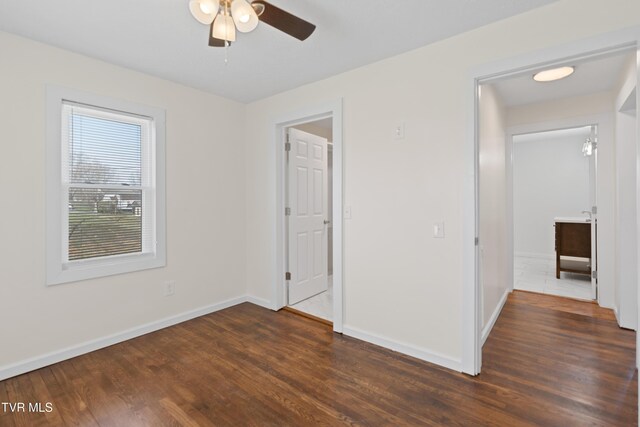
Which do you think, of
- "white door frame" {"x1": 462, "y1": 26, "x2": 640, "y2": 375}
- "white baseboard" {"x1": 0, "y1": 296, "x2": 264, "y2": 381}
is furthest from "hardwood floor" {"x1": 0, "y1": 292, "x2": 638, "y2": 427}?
"white door frame" {"x1": 462, "y1": 26, "x2": 640, "y2": 375}

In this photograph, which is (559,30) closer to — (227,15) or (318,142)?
(227,15)

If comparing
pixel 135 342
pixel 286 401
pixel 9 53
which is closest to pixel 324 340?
pixel 286 401

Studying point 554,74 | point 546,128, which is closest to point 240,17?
point 554,74

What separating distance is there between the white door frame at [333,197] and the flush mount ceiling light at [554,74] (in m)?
1.88

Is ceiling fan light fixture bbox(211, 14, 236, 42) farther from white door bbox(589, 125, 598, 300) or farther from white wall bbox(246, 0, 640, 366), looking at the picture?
white door bbox(589, 125, 598, 300)

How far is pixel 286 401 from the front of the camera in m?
1.89

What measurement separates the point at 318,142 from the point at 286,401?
301 centimetres

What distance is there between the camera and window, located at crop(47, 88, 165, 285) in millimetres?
2383

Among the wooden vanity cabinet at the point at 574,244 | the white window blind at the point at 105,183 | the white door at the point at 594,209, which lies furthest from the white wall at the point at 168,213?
the wooden vanity cabinet at the point at 574,244

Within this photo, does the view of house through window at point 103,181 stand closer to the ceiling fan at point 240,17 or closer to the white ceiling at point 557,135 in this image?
the ceiling fan at point 240,17

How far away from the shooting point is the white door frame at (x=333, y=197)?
2871mm

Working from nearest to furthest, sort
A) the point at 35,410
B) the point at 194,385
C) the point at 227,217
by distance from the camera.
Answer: the point at 35,410, the point at 194,385, the point at 227,217

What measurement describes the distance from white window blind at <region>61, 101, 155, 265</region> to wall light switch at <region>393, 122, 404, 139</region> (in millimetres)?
2285

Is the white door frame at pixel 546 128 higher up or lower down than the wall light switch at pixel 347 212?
higher up
